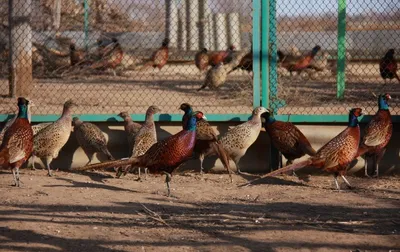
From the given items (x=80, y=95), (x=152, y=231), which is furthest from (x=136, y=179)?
(x=80, y=95)

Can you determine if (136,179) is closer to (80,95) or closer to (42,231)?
(42,231)

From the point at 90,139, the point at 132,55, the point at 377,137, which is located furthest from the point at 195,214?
the point at 132,55

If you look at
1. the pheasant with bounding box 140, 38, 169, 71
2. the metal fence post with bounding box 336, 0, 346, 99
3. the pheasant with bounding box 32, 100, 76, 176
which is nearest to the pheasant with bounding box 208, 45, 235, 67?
the pheasant with bounding box 140, 38, 169, 71

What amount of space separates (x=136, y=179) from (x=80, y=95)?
192 inches

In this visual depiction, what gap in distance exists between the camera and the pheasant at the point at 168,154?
25.0 ft

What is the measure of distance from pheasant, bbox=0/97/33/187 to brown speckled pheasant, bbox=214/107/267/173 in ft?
7.00

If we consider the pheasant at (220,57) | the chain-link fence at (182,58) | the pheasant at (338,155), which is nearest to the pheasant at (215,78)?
the chain-link fence at (182,58)

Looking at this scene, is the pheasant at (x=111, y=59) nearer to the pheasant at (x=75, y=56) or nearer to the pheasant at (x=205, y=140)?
the pheasant at (x=75, y=56)

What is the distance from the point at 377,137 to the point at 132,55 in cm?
1129

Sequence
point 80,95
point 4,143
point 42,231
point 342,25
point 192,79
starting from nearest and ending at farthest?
point 42,231, point 4,143, point 342,25, point 80,95, point 192,79

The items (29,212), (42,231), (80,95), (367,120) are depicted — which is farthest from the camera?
(80,95)

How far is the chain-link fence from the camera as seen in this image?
1132 centimetres

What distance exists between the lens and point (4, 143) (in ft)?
25.8

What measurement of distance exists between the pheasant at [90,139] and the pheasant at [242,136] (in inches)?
48.1
